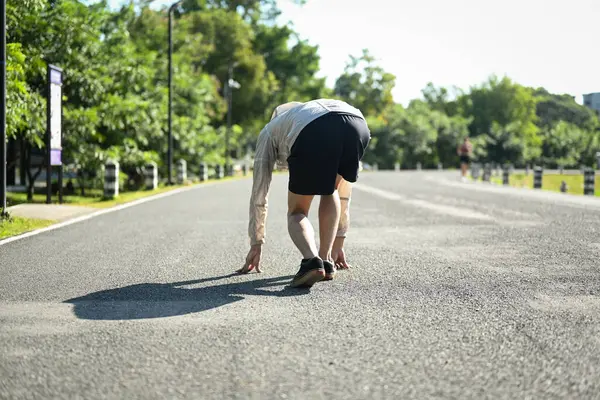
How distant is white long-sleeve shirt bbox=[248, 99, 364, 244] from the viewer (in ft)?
19.8

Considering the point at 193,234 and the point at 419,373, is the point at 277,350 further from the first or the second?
the point at 193,234

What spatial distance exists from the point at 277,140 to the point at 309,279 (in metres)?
1.20

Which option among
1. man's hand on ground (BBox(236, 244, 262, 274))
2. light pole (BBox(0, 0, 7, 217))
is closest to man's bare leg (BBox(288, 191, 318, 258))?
man's hand on ground (BBox(236, 244, 262, 274))

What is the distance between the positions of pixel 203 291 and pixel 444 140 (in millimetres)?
85163

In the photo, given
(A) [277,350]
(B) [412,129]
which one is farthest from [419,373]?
(B) [412,129]

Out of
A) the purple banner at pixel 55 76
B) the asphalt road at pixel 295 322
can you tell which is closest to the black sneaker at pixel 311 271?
the asphalt road at pixel 295 322

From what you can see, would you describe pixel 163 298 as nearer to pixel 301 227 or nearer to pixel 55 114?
pixel 301 227

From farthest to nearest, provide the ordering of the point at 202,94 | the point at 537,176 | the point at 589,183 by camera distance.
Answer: the point at 202,94, the point at 537,176, the point at 589,183

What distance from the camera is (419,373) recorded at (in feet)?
11.9

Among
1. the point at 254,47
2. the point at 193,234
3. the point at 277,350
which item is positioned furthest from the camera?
the point at 254,47

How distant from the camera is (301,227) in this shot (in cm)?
600

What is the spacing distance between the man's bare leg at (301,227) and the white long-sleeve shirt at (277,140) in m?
0.33

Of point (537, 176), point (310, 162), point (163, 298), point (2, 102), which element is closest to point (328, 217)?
point (310, 162)

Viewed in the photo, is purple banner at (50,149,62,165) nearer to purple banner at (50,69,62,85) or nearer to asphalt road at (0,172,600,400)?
purple banner at (50,69,62,85)
